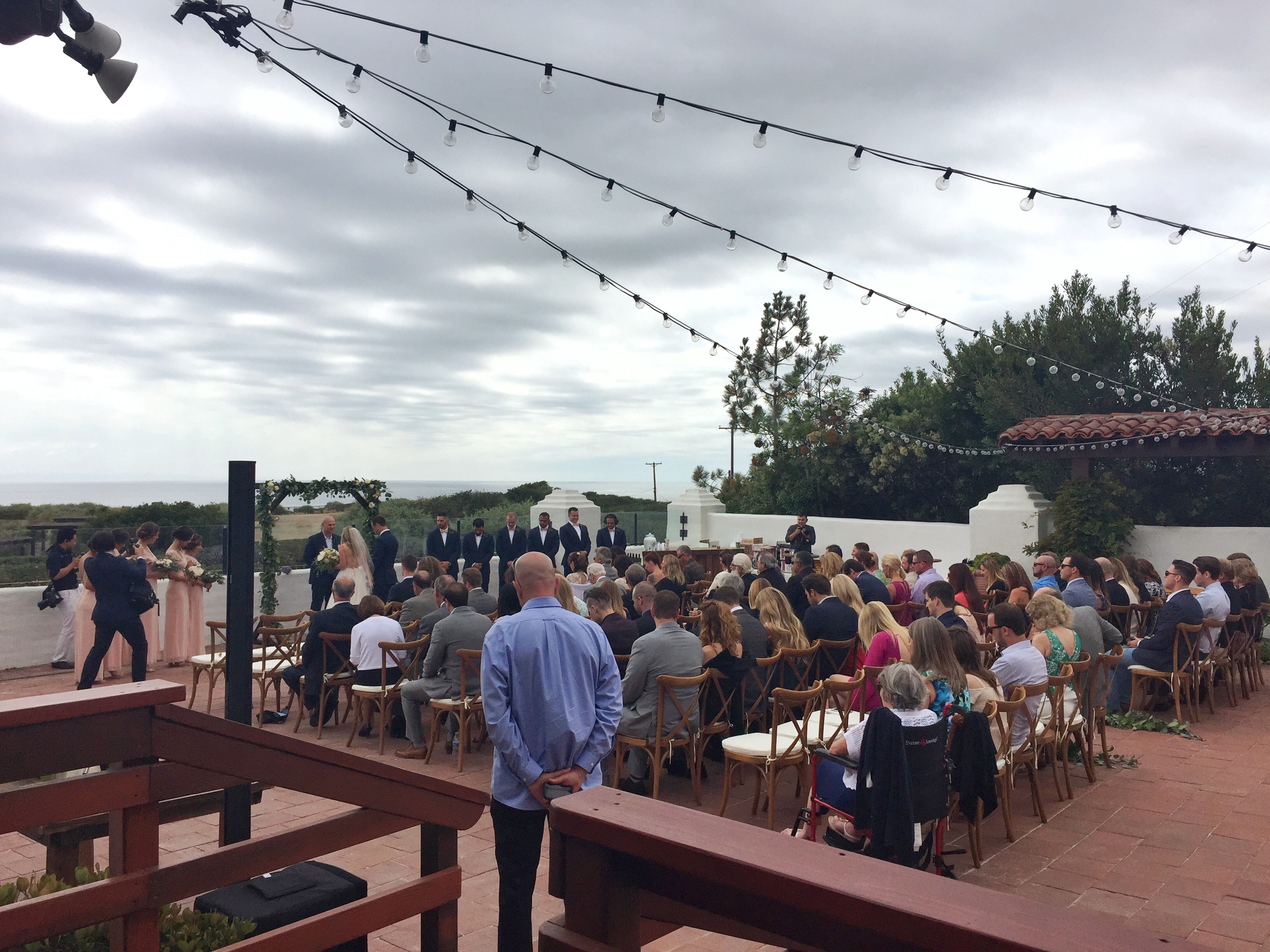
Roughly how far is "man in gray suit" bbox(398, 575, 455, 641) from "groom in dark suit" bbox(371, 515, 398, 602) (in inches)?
143

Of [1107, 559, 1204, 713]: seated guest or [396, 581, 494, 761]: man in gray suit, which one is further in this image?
[1107, 559, 1204, 713]: seated guest

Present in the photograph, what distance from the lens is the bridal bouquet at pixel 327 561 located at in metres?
9.92

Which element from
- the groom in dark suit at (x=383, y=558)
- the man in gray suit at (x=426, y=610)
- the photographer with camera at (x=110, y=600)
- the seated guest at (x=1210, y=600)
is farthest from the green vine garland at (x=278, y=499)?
the seated guest at (x=1210, y=600)

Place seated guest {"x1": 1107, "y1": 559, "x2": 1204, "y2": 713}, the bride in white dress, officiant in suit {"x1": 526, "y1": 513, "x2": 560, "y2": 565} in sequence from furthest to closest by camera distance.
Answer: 1. officiant in suit {"x1": 526, "y1": 513, "x2": 560, "y2": 565}
2. the bride in white dress
3. seated guest {"x1": 1107, "y1": 559, "x2": 1204, "y2": 713}

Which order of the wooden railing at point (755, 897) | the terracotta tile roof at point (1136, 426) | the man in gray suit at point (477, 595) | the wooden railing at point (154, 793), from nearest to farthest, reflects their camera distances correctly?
the wooden railing at point (755, 897)
the wooden railing at point (154, 793)
the man in gray suit at point (477, 595)
the terracotta tile roof at point (1136, 426)

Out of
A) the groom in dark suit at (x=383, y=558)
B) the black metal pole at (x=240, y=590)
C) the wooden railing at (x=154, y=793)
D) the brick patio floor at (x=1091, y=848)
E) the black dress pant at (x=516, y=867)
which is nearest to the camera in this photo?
the wooden railing at (x=154, y=793)

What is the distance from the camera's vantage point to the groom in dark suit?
11.0 m

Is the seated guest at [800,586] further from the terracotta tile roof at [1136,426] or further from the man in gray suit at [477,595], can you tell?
the terracotta tile roof at [1136,426]

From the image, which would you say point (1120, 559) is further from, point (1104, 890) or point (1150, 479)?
point (1150, 479)

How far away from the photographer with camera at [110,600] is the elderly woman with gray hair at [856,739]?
19.9 feet

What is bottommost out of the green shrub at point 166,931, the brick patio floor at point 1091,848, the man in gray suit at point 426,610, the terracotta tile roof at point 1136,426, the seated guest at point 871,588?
the brick patio floor at point 1091,848

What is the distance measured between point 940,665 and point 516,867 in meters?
2.36

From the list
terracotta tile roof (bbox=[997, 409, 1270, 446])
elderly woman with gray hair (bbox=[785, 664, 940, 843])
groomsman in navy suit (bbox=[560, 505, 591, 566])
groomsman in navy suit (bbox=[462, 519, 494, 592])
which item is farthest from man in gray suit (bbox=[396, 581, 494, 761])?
terracotta tile roof (bbox=[997, 409, 1270, 446])

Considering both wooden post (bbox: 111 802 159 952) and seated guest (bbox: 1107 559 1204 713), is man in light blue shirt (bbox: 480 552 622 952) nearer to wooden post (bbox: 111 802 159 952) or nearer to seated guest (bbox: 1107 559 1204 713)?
wooden post (bbox: 111 802 159 952)
